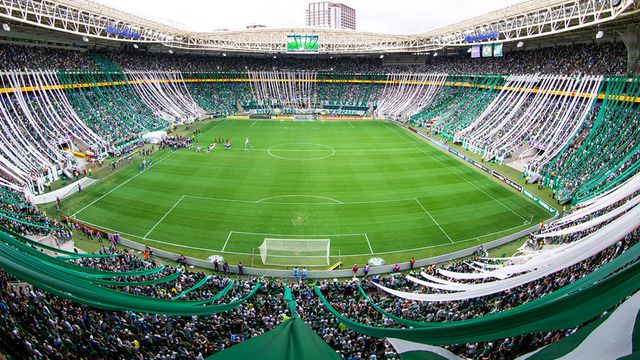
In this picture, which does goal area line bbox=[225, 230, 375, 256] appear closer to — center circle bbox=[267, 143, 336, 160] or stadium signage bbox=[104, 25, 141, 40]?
center circle bbox=[267, 143, 336, 160]

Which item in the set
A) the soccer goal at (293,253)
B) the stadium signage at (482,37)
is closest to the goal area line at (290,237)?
the soccer goal at (293,253)

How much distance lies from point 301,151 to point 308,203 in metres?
18.1

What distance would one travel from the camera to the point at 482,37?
60.9 metres

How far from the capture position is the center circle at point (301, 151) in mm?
48375

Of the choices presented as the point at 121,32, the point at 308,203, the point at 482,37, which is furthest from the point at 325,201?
the point at 121,32

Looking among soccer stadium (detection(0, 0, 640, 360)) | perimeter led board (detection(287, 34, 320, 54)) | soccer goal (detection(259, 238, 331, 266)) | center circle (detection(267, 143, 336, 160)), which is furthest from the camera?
perimeter led board (detection(287, 34, 320, 54))

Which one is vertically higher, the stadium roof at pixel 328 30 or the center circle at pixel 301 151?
the stadium roof at pixel 328 30

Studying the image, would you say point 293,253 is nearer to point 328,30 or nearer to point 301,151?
point 301,151

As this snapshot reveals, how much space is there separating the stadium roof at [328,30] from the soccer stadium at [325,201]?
1.71 ft

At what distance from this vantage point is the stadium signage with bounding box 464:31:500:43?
190 ft

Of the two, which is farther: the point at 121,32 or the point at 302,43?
the point at 302,43

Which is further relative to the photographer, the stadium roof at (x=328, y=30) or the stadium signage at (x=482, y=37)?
the stadium signage at (x=482, y=37)

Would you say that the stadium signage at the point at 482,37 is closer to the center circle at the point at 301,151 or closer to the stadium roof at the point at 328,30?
the stadium roof at the point at 328,30

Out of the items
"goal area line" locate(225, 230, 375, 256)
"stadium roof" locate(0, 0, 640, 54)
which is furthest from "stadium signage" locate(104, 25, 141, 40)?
"goal area line" locate(225, 230, 375, 256)
